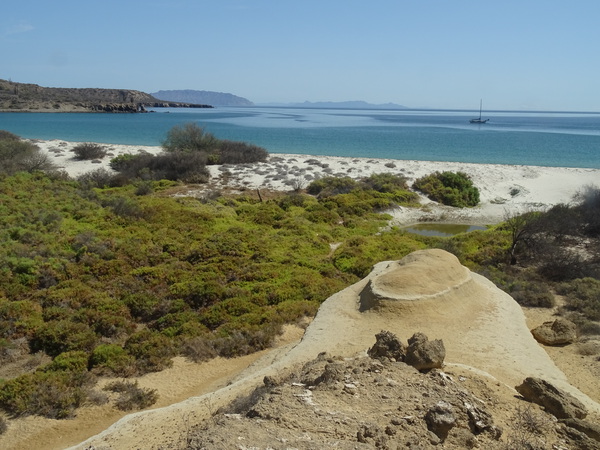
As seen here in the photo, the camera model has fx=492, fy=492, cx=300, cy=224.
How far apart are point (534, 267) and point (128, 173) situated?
30185 mm

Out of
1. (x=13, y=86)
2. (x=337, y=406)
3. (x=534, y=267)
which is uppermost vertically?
(x=13, y=86)

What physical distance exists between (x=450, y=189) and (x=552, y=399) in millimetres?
28818

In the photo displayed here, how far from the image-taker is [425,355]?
9.55 m

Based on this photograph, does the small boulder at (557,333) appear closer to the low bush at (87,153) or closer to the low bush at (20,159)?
the low bush at (20,159)

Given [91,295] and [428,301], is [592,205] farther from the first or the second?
[91,295]

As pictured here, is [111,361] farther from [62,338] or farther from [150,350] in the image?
[62,338]

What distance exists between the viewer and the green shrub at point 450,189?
3508cm

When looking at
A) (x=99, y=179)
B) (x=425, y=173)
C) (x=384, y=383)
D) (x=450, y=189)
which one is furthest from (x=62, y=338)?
(x=425, y=173)

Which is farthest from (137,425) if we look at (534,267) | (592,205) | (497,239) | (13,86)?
(13,86)

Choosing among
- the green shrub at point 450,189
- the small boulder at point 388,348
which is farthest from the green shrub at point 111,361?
the green shrub at point 450,189

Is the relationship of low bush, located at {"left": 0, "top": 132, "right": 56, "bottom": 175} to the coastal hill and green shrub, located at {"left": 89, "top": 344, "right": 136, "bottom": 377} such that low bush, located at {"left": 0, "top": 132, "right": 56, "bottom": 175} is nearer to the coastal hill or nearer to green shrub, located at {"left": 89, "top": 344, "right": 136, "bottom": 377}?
green shrub, located at {"left": 89, "top": 344, "right": 136, "bottom": 377}

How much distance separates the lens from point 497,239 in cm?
2353

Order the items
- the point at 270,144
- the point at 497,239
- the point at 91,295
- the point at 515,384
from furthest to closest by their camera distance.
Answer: the point at 270,144, the point at 497,239, the point at 91,295, the point at 515,384

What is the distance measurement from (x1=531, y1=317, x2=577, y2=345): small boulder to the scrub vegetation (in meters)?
1.00
